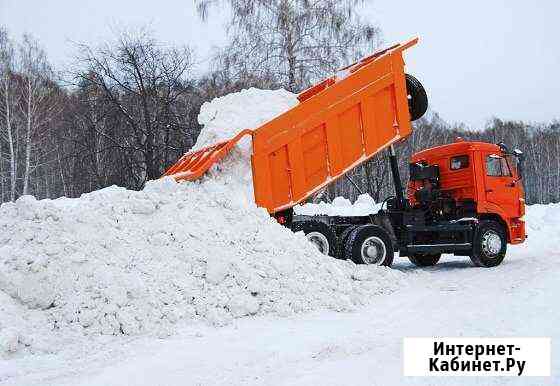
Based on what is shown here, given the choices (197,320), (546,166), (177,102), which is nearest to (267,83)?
(177,102)

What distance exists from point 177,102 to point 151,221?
14716 millimetres

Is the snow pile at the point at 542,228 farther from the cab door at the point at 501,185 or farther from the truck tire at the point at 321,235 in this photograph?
the truck tire at the point at 321,235

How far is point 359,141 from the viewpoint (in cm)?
908

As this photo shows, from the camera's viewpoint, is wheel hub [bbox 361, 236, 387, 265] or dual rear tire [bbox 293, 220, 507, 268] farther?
wheel hub [bbox 361, 236, 387, 265]

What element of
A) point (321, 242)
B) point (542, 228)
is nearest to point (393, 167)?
point (321, 242)

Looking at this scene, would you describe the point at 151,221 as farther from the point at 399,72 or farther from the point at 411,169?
the point at 411,169

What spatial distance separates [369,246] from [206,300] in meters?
4.26

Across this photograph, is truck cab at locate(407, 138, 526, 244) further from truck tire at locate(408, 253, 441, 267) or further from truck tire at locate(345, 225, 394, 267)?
truck tire at locate(345, 225, 394, 267)

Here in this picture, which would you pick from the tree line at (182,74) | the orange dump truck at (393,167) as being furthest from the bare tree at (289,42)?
the orange dump truck at (393,167)

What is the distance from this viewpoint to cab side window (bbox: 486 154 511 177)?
34.7ft

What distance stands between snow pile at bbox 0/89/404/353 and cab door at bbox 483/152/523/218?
3.88 m

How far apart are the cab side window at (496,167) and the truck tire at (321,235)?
3.88 m

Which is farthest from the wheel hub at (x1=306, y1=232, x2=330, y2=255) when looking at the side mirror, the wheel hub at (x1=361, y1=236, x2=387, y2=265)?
the side mirror

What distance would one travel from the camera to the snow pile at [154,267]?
17.2 feet
